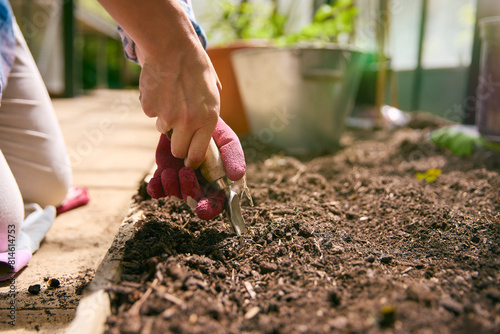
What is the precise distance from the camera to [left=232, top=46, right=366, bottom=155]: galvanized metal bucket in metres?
2.15

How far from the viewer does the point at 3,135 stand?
1319mm

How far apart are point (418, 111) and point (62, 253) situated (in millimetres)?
3456

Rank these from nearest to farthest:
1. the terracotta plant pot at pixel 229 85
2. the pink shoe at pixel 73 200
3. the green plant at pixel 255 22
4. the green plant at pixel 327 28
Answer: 1. the pink shoe at pixel 73 200
2. the green plant at pixel 327 28
3. the terracotta plant pot at pixel 229 85
4. the green plant at pixel 255 22

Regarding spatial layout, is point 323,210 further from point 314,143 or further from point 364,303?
point 314,143

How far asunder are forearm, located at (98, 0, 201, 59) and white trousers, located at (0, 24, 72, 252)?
84 cm

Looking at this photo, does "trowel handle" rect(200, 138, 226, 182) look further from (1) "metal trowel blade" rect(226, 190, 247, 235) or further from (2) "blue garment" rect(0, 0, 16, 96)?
(2) "blue garment" rect(0, 0, 16, 96)

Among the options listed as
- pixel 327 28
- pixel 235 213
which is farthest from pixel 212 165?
pixel 327 28

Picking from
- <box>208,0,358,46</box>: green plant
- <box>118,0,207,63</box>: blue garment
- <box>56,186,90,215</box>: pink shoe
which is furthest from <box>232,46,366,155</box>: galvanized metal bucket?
<box>56,186,90,215</box>: pink shoe

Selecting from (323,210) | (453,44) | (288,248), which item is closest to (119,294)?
(288,248)

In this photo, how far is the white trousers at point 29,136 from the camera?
1.31m

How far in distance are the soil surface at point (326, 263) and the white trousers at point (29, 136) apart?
432 millimetres

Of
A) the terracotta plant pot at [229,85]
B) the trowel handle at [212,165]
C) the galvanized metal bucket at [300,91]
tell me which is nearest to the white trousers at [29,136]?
the trowel handle at [212,165]

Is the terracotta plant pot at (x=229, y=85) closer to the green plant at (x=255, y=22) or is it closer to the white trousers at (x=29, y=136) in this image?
the green plant at (x=255, y=22)

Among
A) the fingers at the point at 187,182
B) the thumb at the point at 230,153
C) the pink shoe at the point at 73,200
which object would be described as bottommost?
the pink shoe at the point at 73,200
